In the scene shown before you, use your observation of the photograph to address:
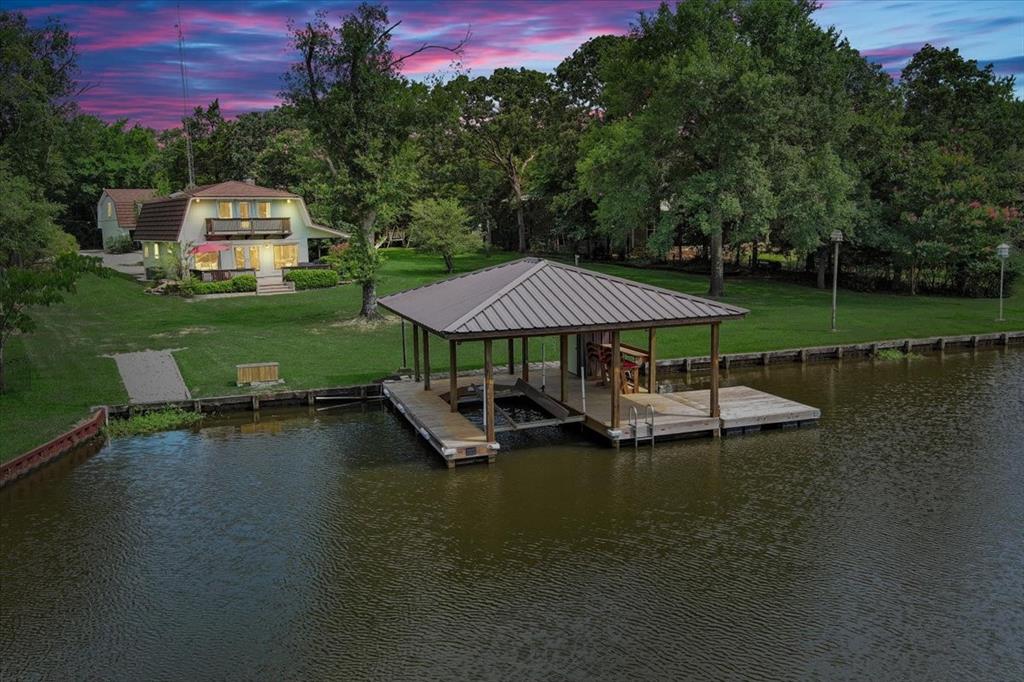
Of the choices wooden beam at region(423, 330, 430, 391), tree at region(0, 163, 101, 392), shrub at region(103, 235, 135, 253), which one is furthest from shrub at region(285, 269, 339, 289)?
wooden beam at region(423, 330, 430, 391)

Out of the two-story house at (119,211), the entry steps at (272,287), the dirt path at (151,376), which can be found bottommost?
the dirt path at (151,376)

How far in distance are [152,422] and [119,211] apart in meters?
52.7

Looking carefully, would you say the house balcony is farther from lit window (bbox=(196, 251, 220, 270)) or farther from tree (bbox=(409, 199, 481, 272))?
tree (bbox=(409, 199, 481, 272))

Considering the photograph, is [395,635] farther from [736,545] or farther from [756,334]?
[756,334]

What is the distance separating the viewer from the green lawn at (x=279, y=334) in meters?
25.4

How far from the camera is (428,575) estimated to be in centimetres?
1377

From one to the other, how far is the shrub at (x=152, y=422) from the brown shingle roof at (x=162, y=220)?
96.0 feet

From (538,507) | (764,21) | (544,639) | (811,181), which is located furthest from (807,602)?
(764,21)

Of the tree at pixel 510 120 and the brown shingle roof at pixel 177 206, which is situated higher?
the tree at pixel 510 120

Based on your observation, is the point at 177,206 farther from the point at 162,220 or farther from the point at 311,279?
the point at 311,279

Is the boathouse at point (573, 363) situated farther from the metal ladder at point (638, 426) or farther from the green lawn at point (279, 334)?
the green lawn at point (279, 334)

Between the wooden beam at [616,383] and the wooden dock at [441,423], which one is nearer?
the wooden dock at [441,423]

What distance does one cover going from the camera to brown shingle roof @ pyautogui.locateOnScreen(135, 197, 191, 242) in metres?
50.6

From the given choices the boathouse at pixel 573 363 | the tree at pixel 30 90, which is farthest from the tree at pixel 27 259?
the boathouse at pixel 573 363
